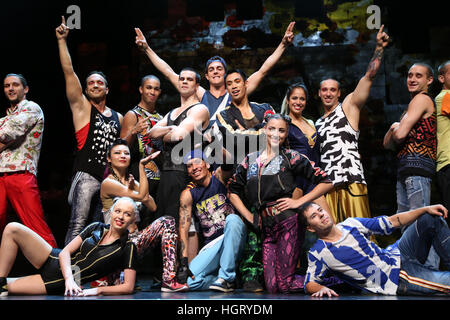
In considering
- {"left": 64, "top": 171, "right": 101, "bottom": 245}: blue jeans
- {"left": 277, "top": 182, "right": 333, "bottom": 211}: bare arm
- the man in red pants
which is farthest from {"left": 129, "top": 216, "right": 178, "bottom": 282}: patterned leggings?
the man in red pants

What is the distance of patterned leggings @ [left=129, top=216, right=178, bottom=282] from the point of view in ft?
11.8

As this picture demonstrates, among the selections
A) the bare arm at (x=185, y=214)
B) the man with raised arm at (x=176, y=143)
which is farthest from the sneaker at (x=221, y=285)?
the man with raised arm at (x=176, y=143)

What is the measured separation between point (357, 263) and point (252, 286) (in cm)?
74

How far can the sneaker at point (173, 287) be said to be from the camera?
352 cm

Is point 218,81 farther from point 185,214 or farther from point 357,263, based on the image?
point 357,263

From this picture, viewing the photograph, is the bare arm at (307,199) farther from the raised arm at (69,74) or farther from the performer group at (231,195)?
the raised arm at (69,74)

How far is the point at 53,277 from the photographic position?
11.1 ft

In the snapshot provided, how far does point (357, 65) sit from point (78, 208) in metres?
3.07

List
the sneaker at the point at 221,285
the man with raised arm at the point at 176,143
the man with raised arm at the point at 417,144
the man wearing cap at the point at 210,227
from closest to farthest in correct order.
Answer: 1. the sneaker at the point at 221,285
2. the man wearing cap at the point at 210,227
3. the man with raised arm at the point at 417,144
4. the man with raised arm at the point at 176,143

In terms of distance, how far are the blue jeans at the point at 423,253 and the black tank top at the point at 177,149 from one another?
1.64 metres

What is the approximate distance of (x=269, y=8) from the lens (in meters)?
5.53

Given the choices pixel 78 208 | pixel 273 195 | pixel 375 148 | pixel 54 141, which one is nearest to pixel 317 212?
pixel 273 195

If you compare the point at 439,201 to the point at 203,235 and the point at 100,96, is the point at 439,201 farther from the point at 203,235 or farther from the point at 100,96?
the point at 100,96
